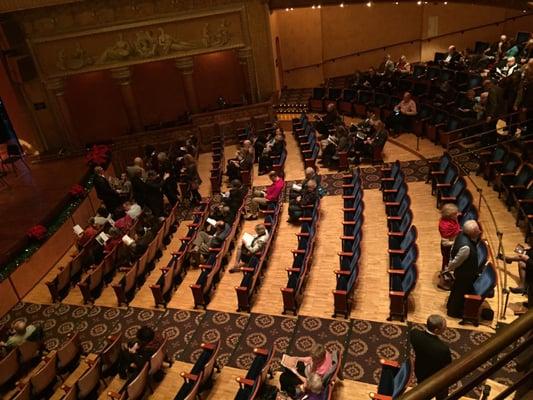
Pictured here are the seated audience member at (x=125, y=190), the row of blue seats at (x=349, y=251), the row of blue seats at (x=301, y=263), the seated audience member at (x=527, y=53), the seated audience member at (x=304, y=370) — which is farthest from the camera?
the seated audience member at (x=125, y=190)

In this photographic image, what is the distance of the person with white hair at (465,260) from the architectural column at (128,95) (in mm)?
8594

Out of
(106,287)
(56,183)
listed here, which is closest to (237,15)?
(56,183)

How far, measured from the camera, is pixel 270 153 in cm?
858

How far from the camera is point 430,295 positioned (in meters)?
A: 4.82

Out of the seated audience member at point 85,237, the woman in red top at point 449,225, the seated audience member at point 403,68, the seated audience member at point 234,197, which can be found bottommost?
the seated audience member at point 85,237

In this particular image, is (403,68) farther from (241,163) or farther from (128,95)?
(128,95)

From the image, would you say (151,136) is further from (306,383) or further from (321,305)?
(306,383)

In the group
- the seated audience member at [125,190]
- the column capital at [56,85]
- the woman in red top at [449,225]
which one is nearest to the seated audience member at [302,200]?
the woman in red top at [449,225]

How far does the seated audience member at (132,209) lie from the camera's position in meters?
7.09

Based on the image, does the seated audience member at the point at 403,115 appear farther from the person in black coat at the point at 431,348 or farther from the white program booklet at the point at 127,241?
the person in black coat at the point at 431,348

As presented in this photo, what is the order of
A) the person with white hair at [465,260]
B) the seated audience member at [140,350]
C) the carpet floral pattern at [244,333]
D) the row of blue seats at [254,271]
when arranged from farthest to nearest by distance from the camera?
the row of blue seats at [254,271] < the seated audience member at [140,350] < the carpet floral pattern at [244,333] < the person with white hair at [465,260]

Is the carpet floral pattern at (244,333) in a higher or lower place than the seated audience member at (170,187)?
lower

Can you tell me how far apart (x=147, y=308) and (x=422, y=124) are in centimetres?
570

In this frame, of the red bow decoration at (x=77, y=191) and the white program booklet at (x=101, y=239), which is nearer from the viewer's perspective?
the white program booklet at (x=101, y=239)
